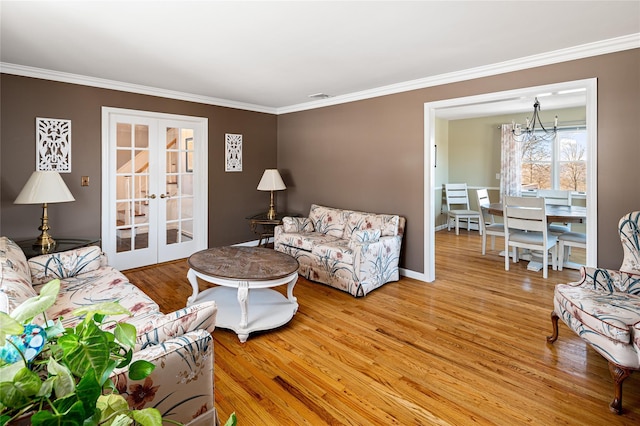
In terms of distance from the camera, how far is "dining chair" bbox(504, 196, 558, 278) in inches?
164

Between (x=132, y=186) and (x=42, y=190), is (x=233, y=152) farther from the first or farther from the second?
(x=42, y=190)

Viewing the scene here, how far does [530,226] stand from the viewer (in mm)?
4293

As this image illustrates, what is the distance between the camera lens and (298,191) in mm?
5711

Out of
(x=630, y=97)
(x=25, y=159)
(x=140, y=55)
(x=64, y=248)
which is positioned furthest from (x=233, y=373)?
(x=630, y=97)

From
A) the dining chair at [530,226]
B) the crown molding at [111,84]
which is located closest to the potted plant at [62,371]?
the crown molding at [111,84]

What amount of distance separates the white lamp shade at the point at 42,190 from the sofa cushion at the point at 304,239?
7.47ft

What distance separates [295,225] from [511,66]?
9.70ft

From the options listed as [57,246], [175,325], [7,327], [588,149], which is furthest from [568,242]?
[57,246]

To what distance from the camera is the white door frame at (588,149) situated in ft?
9.66

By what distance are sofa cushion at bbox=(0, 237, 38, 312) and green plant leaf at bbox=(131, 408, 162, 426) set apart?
1.29 metres

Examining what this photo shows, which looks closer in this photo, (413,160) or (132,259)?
(413,160)

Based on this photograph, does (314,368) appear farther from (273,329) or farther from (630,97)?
(630,97)

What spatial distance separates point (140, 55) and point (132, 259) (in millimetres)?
2548

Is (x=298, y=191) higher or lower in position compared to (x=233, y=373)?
higher
